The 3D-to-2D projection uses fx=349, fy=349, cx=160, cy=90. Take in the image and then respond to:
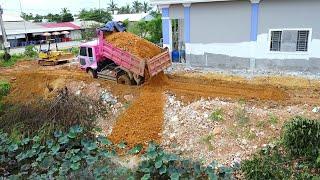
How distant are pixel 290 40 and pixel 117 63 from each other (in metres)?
7.81

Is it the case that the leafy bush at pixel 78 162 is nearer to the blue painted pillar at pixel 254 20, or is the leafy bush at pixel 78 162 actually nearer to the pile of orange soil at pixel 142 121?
the pile of orange soil at pixel 142 121

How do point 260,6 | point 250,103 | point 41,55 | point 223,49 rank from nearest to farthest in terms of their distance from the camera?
1. point 250,103
2. point 260,6
3. point 223,49
4. point 41,55

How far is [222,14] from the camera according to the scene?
16828 millimetres

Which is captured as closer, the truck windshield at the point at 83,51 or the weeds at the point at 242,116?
the weeds at the point at 242,116

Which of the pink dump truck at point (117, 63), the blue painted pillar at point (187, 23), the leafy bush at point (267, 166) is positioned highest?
the blue painted pillar at point (187, 23)

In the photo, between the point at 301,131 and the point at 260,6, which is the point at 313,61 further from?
the point at 301,131

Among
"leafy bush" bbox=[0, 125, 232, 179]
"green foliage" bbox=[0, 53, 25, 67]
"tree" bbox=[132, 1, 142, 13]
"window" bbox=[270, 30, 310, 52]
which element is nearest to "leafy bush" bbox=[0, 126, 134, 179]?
"leafy bush" bbox=[0, 125, 232, 179]

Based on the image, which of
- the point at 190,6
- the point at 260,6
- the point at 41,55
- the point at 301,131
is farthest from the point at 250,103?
the point at 41,55

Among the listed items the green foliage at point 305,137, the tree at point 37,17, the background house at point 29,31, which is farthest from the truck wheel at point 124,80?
the tree at point 37,17

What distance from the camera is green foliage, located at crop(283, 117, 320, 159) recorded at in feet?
30.1

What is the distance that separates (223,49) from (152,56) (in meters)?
4.34

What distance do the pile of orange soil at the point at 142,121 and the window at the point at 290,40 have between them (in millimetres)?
6278

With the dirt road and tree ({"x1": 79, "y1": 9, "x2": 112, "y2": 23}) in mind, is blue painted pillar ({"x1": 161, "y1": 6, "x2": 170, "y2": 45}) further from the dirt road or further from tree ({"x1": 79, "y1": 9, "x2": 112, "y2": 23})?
tree ({"x1": 79, "y1": 9, "x2": 112, "y2": 23})

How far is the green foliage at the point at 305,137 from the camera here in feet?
30.1
